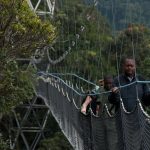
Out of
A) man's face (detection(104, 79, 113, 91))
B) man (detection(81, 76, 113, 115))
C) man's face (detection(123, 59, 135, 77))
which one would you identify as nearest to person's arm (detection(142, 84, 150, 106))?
man's face (detection(123, 59, 135, 77))

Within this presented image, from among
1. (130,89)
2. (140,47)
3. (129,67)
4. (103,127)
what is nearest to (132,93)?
(130,89)

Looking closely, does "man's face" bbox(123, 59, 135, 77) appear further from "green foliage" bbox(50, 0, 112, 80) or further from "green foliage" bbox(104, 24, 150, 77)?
"green foliage" bbox(50, 0, 112, 80)

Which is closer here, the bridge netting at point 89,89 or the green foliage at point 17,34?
the bridge netting at point 89,89

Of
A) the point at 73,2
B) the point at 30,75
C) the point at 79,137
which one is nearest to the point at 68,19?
the point at 73,2

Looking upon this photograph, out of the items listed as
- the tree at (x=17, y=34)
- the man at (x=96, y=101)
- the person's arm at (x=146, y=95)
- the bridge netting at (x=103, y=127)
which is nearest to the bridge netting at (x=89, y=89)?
the bridge netting at (x=103, y=127)

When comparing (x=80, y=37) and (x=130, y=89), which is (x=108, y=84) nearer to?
(x=130, y=89)

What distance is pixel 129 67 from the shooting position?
19.3ft

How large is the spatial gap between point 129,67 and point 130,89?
20 centimetres

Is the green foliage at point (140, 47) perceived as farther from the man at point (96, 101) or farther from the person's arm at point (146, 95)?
the person's arm at point (146, 95)

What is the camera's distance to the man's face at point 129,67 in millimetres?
5828

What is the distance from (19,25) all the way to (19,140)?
15325 mm

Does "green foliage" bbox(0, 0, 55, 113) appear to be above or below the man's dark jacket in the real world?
above

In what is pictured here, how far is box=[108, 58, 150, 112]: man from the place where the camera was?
229 inches

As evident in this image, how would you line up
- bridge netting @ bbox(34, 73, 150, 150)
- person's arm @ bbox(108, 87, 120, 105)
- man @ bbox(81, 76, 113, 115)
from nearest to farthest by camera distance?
1. bridge netting @ bbox(34, 73, 150, 150)
2. person's arm @ bbox(108, 87, 120, 105)
3. man @ bbox(81, 76, 113, 115)
